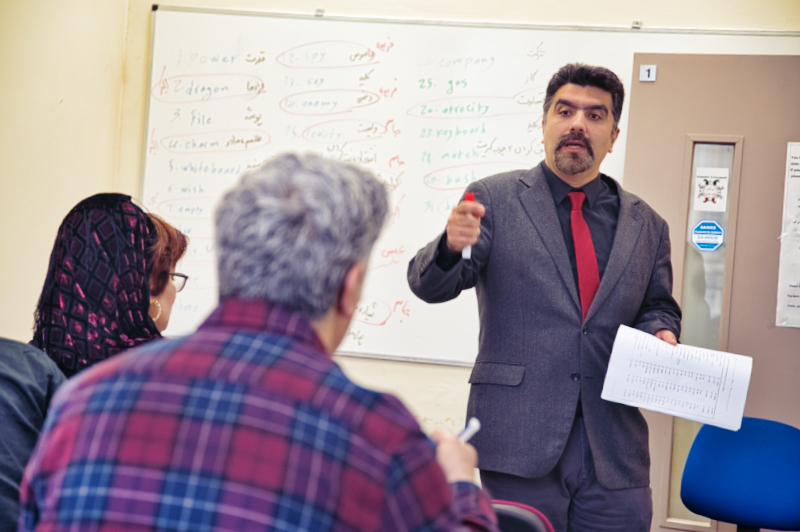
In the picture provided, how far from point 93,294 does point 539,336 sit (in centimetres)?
104

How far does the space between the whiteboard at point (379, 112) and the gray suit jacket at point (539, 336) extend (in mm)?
1159

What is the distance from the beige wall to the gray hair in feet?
7.75

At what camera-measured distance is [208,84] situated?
3.26 m

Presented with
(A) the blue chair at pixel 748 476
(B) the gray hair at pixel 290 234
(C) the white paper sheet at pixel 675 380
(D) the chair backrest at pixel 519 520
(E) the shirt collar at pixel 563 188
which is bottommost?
(A) the blue chair at pixel 748 476

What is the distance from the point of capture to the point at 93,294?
58.0 inches

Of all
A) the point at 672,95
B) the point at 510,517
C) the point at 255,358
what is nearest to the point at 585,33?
the point at 672,95

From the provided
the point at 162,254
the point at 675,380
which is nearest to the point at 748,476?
the point at 675,380

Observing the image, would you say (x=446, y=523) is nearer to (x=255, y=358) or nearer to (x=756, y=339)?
(x=255, y=358)

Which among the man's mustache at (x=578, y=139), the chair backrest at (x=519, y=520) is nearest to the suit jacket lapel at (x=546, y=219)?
the man's mustache at (x=578, y=139)

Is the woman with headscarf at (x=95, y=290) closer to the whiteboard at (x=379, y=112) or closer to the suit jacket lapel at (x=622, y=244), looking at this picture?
the suit jacket lapel at (x=622, y=244)

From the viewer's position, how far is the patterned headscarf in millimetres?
1468

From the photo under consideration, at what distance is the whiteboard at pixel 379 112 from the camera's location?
306 centimetres

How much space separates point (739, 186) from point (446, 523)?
251 centimetres

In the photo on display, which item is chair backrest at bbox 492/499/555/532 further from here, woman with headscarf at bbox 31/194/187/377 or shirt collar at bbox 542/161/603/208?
shirt collar at bbox 542/161/603/208
